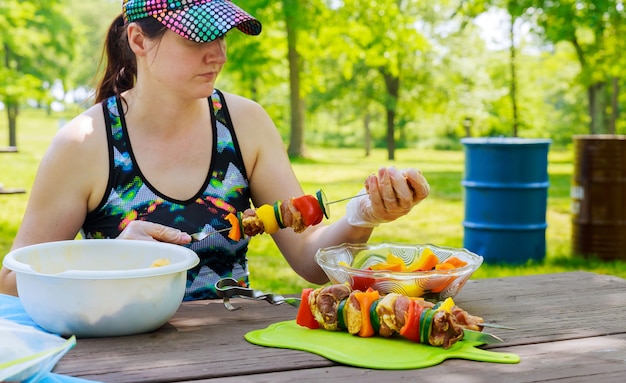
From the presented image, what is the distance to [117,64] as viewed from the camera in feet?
7.98

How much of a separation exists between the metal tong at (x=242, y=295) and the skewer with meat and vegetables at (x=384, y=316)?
0.65ft

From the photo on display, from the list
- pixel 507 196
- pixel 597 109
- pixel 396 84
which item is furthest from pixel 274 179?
pixel 396 84

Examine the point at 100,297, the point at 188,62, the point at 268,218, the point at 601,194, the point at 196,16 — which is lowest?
the point at 601,194

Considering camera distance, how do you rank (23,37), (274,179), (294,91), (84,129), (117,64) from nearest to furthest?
(84,129)
(274,179)
(117,64)
(23,37)
(294,91)

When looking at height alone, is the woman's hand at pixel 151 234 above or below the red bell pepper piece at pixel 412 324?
above

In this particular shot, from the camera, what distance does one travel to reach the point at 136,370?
1.26 metres

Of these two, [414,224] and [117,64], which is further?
[414,224]

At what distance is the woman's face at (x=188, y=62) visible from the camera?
1984 millimetres

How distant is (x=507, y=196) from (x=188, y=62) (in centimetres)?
443

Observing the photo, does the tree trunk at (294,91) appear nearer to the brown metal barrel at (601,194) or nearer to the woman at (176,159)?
the brown metal barrel at (601,194)

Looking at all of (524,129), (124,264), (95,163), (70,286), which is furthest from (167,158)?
(524,129)

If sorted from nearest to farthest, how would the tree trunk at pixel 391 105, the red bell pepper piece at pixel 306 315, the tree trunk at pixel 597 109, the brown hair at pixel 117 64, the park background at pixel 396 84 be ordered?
the red bell pepper piece at pixel 306 315, the brown hair at pixel 117 64, the park background at pixel 396 84, the tree trunk at pixel 597 109, the tree trunk at pixel 391 105

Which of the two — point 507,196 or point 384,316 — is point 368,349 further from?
point 507,196

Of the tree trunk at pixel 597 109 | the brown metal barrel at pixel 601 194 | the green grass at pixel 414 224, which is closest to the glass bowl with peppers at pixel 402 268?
the green grass at pixel 414 224
